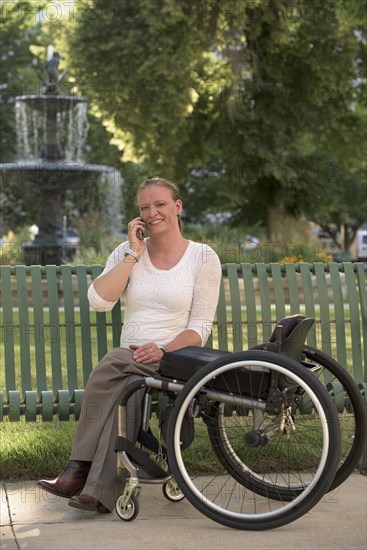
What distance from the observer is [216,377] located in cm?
401

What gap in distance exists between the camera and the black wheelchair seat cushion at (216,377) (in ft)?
12.9

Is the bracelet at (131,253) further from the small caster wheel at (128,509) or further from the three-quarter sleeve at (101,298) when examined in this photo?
the small caster wheel at (128,509)

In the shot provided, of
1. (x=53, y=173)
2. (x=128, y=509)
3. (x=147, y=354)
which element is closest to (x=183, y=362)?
(x=147, y=354)

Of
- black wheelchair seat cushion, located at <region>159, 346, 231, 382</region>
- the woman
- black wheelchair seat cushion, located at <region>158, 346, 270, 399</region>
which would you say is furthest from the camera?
the woman

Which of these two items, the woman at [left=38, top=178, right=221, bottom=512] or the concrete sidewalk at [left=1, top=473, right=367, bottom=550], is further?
the woman at [left=38, top=178, right=221, bottom=512]

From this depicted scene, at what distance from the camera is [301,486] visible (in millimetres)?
4254

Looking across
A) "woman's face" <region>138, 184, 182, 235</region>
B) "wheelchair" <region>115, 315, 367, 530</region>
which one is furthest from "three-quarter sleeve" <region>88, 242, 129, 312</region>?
"wheelchair" <region>115, 315, 367, 530</region>

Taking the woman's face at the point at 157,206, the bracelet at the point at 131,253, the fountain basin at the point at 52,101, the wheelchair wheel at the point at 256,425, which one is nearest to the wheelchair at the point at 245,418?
the wheelchair wheel at the point at 256,425

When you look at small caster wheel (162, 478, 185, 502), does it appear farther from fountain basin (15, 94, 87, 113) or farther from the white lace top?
fountain basin (15, 94, 87, 113)

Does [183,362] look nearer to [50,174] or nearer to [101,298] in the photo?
[101,298]

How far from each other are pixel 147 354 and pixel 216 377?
0.41 metres

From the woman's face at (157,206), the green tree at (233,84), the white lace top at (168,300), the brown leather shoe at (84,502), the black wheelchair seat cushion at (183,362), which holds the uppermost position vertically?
the green tree at (233,84)

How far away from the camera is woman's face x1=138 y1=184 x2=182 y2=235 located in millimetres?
4551

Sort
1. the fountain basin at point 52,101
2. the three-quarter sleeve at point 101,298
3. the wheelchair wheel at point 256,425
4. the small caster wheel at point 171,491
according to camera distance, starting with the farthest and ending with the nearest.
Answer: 1. the fountain basin at point 52,101
2. the three-quarter sleeve at point 101,298
3. the small caster wheel at point 171,491
4. the wheelchair wheel at point 256,425
